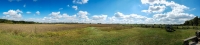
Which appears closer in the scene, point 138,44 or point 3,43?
point 3,43

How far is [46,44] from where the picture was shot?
65.8 ft

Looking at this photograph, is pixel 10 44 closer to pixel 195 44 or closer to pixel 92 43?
pixel 92 43

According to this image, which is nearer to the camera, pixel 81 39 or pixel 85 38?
pixel 81 39

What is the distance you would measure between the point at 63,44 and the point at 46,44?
5.67ft

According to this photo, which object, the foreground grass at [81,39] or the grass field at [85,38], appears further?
the grass field at [85,38]

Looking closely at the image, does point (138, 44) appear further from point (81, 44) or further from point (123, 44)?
point (81, 44)

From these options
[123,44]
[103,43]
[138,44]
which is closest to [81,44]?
[103,43]

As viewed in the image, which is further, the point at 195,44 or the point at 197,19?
the point at 197,19

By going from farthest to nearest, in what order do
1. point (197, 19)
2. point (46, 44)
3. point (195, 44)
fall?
point (197, 19) < point (46, 44) < point (195, 44)

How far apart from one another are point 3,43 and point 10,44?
1.87 ft

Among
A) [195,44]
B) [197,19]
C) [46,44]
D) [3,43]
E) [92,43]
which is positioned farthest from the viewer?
[197,19]

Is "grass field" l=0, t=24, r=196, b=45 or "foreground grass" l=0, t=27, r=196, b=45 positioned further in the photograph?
"grass field" l=0, t=24, r=196, b=45

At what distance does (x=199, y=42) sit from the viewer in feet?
42.8

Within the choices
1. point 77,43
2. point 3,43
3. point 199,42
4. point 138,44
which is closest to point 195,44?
point 199,42
